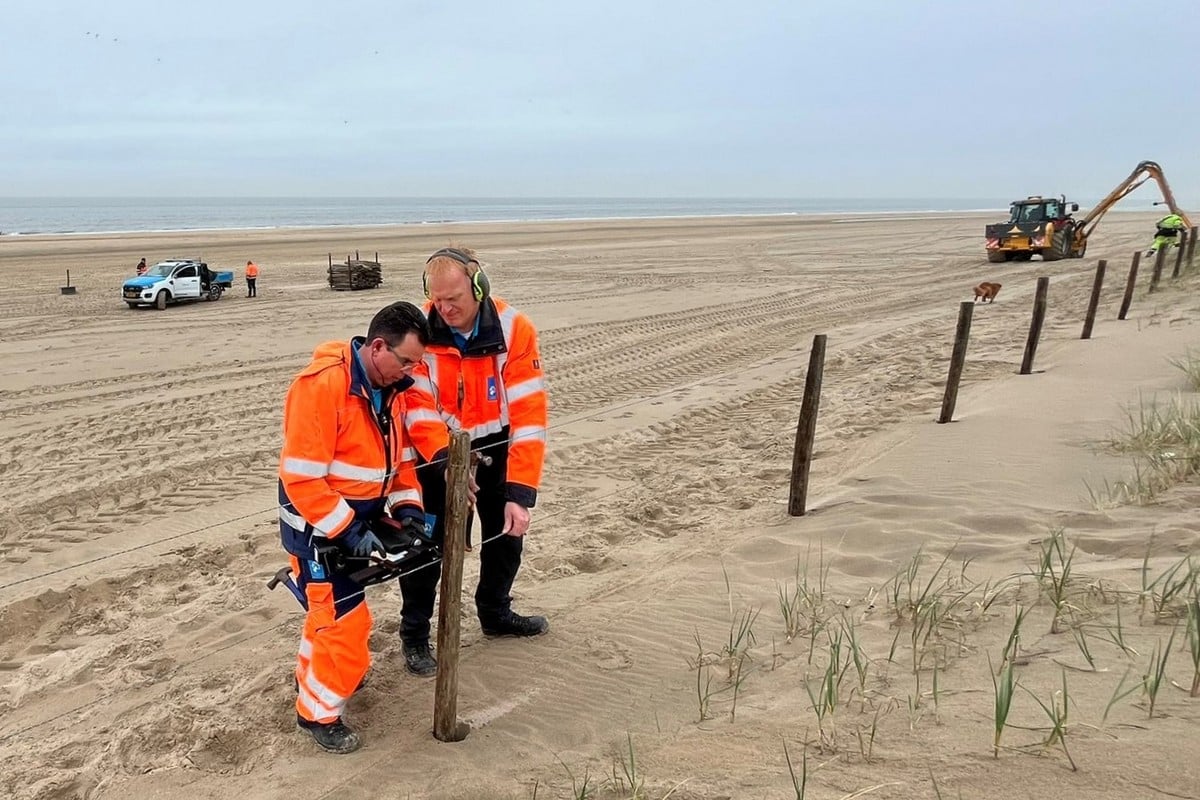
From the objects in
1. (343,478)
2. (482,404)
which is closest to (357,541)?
(343,478)

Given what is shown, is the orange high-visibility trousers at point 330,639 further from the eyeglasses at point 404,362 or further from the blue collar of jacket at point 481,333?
the blue collar of jacket at point 481,333

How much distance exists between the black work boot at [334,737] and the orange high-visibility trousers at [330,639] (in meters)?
0.03

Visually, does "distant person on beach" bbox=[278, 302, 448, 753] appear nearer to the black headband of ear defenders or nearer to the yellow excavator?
the black headband of ear defenders

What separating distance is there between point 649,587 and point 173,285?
17.5m

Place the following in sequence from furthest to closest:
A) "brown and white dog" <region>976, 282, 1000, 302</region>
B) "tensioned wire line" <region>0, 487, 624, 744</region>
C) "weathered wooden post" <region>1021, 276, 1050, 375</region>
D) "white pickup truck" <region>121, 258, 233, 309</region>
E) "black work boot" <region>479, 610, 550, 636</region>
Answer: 1. "white pickup truck" <region>121, 258, 233, 309</region>
2. "brown and white dog" <region>976, 282, 1000, 302</region>
3. "weathered wooden post" <region>1021, 276, 1050, 375</region>
4. "black work boot" <region>479, 610, 550, 636</region>
5. "tensioned wire line" <region>0, 487, 624, 744</region>

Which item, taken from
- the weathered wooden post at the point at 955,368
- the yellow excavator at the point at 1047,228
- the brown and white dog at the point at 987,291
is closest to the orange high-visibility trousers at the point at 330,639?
the weathered wooden post at the point at 955,368

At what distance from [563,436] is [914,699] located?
5.66 meters

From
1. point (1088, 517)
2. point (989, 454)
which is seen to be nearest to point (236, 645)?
point (1088, 517)

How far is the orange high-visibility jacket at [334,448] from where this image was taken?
301 centimetres

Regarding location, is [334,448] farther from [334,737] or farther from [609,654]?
[609,654]

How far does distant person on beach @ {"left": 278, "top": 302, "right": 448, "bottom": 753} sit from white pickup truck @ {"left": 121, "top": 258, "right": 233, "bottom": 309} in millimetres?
17470

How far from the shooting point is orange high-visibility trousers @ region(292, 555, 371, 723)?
3.18m

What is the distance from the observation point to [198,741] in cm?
351

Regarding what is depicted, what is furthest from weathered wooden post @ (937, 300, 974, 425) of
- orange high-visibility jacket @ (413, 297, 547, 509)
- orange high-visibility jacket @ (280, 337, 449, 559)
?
orange high-visibility jacket @ (280, 337, 449, 559)
